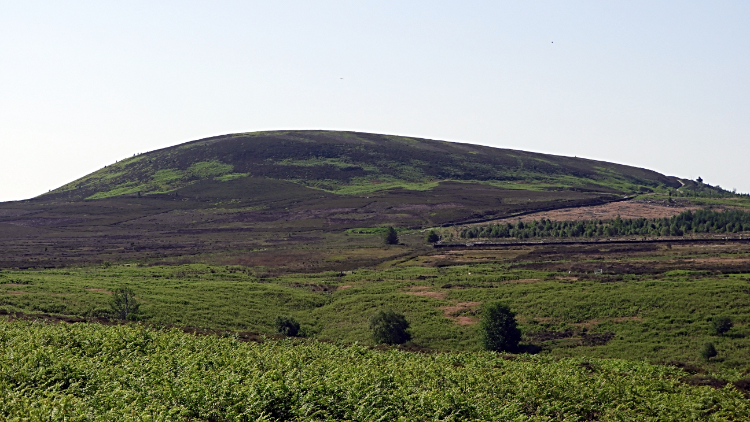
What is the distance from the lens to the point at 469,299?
70750 mm

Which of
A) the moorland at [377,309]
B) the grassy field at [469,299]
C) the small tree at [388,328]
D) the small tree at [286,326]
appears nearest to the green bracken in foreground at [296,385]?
the moorland at [377,309]

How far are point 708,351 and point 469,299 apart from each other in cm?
2591

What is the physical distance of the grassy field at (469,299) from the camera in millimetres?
55094

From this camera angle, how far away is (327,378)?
81.9 feet

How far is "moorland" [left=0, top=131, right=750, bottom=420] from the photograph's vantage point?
75.4 ft

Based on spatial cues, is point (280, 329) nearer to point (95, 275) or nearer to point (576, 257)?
point (95, 275)

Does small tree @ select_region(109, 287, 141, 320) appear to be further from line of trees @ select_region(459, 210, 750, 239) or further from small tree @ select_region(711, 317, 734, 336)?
line of trees @ select_region(459, 210, 750, 239)

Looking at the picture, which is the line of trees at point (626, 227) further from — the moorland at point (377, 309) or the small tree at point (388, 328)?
the small tree at point (388, 328)

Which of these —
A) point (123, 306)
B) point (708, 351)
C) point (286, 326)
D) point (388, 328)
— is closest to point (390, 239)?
point (286, 326)

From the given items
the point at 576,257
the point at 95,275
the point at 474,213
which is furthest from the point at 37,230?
the point at 576,257

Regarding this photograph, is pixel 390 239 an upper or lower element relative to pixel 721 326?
upper

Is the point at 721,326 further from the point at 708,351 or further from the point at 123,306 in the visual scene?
the point at 123,306

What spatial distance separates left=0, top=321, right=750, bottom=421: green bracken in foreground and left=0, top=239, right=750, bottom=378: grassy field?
1152 cm

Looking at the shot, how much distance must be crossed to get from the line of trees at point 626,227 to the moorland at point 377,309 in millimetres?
627
